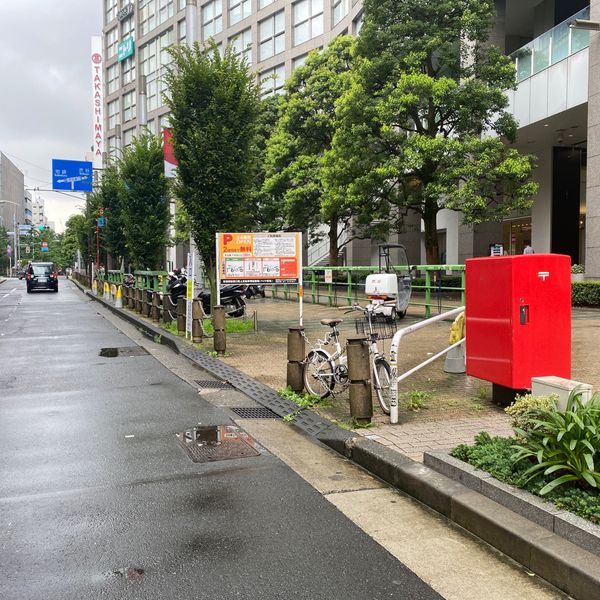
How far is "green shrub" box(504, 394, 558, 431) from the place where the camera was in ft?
12.9

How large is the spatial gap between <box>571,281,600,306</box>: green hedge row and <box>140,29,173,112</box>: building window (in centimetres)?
4472

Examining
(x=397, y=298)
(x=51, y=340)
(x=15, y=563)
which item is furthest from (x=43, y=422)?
(x=397, y=298)

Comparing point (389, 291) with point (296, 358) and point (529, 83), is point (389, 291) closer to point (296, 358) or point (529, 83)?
point (296, 358)

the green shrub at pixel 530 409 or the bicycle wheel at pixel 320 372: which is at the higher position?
the green shrub at pixel 530 409

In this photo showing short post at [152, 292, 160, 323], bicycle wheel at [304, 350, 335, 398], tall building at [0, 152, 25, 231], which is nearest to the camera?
bicycle wheel at [304, 350, 335, 398]

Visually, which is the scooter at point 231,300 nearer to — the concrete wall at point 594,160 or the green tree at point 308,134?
the green tree at point 308,134

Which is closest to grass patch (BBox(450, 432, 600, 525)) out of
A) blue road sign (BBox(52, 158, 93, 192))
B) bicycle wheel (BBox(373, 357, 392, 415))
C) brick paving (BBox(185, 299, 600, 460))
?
brick paving (BBox(185, 299, 600, 460))

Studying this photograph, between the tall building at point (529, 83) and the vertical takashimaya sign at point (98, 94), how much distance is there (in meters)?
5.47

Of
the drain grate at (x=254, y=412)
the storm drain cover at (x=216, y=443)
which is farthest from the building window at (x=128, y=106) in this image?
the storm drain cover at (x=216, y=443)

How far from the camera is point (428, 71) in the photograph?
2150 cm

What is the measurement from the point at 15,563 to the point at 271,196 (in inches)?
1096

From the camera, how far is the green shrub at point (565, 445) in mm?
3455

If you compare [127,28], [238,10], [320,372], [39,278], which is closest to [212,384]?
[320,372]

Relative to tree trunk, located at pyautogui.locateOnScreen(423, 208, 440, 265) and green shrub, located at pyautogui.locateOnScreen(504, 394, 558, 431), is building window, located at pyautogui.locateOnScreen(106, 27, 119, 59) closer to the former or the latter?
tree trunk, located at pyautogui.locateOnScreen(423, 208, 440, 265)
